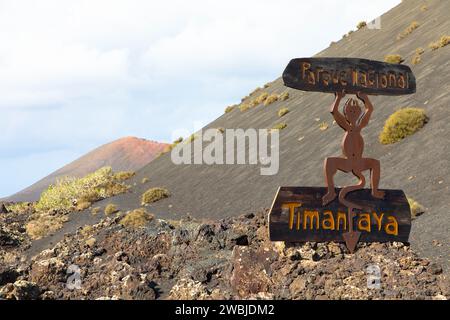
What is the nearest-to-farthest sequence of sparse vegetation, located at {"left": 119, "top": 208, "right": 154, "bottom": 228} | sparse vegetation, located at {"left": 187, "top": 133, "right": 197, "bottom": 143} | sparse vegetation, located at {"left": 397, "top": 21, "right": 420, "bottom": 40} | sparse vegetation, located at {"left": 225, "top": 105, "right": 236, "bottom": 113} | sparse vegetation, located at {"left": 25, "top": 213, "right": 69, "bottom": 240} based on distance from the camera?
sparse vegetation, located at {"left": 119, "top": 208, "right": 154, "bottom": 228} → sparse vegetation, located at {"left": 25, "top": 213, "right": 69, "bottom": 240} → sparse vegetation, located at {"left": 397, "top": 21, "right": 420, "bottom": 40} → sparse vegetation, located at {"left": 187, "top": 133, "right": 197, "bottom": 143} → sparse vegetation, located at {"left": 225, "top": 105, "right": 236, "bottom": 113}

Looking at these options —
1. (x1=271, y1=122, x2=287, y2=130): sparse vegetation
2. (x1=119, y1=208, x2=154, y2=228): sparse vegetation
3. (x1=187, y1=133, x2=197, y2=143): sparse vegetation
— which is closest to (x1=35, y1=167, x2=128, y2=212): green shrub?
(x1=271, y1=122, x2=287, y2=130): sparse vegetation

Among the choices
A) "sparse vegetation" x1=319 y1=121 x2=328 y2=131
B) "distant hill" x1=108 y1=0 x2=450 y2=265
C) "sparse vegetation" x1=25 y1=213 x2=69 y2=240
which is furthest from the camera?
"sparse vegetation" x1=319 y1=121 x2=328 y2=131

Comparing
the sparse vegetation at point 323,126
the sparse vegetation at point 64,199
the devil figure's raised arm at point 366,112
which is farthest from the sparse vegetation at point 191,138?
the devil figure's raised arm at point 366,112

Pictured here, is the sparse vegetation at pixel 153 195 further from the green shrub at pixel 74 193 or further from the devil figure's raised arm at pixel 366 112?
the devil figure's raised arm at pixel 366 112

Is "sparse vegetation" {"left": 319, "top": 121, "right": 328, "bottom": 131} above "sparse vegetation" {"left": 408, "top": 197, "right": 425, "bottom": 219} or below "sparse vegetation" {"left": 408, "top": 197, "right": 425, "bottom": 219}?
above

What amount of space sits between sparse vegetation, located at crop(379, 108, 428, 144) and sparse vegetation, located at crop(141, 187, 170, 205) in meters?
16.3

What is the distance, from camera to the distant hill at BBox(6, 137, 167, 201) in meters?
114

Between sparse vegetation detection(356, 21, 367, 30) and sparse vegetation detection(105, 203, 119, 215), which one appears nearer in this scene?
sparse vegetation detection(105, 203, 119, 215)

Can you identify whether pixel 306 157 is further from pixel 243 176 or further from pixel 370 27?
pixel 370 27

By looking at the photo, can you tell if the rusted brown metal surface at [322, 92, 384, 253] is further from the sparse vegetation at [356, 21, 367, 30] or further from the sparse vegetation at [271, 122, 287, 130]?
the sparse vegetation at [356, 21, 367, 30]

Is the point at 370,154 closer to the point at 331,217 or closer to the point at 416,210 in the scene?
the point at 416,210

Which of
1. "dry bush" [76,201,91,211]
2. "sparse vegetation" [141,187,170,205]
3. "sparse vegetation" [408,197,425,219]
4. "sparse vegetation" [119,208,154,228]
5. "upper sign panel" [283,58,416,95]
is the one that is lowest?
"sparse vegetation" [408,197,425,219]

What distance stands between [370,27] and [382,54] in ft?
58.9
